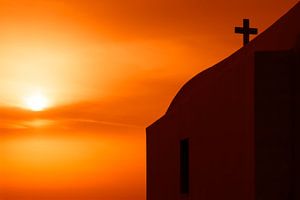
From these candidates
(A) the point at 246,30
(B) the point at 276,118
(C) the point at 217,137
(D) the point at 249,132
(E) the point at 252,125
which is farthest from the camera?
(A) the point at 246,30

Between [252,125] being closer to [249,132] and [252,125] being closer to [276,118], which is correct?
[249,132]

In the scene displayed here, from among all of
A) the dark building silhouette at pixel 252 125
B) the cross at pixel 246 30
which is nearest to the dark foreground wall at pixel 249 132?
the dark building silhouette at pixel 252 125

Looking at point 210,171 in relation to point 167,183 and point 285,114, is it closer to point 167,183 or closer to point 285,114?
point 285,114

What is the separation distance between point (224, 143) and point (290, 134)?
1.81 m

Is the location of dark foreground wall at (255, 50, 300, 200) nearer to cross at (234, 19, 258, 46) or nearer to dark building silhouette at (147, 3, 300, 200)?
dark building silhouette at (147, 3, 300, 200)

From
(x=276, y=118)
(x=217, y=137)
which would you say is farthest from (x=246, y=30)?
(x=276, y=118)

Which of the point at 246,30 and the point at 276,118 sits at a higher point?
the point at 246,30

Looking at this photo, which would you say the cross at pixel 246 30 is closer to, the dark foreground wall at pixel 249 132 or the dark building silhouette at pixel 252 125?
the dark building silhouette at pixel 252 125

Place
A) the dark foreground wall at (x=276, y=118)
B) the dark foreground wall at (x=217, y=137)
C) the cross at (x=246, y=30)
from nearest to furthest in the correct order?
the dark foreground wall at (x=276, y=118) → the dark foreground wall at (x=217, y=137) → the cross at (x=246, y=30)

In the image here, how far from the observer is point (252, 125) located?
8305mm

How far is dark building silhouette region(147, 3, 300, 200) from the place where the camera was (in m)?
8.15

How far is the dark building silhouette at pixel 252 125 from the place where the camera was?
8148mm

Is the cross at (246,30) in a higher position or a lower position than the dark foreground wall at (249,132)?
higher

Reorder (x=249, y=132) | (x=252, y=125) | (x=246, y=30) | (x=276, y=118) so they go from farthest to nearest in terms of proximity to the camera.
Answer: (x=246, y=30), (x=249, y=132), (x=252, y=125), (x=276, y=118)
